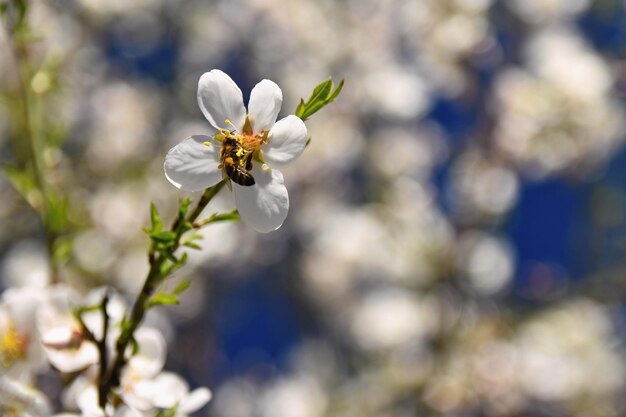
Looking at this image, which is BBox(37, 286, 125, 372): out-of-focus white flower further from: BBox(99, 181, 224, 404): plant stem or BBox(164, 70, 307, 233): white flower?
BBox(164, 70, 307, 233): white flower

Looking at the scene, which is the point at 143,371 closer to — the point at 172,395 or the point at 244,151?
the point at 172,395

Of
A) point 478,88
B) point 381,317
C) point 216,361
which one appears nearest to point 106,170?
point 216,361

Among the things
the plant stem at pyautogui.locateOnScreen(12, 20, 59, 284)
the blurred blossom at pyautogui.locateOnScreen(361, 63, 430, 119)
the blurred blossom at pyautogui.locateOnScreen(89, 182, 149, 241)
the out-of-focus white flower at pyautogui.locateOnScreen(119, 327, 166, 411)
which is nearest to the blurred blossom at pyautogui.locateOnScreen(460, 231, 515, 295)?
the blurred blossom at pyautogui.locateOnScreen(361, 63, 430, 119)

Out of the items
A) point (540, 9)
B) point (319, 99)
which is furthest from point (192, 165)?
point (540, 9)

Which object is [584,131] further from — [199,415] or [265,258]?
[199,415]

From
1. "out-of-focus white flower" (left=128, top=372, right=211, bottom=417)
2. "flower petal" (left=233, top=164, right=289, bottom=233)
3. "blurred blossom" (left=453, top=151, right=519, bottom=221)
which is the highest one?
"blurred blossom" (left=453, top=151, right=519, bottom=221)

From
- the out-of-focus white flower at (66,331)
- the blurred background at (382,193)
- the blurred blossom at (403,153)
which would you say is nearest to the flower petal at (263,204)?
the out-of-focus white flower at (66,331)

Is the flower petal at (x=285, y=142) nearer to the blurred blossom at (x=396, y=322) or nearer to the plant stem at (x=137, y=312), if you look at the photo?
the plant stem at (x=137, y=312)
